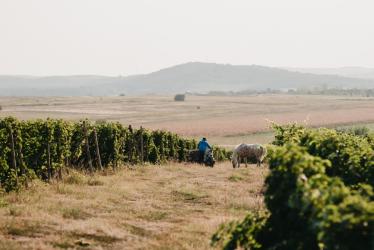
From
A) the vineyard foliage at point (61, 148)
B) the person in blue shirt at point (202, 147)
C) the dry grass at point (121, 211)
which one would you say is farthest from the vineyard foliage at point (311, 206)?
the person in blue shirt at point (202, 147)

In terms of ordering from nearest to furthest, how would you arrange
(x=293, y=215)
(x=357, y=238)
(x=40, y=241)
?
(x=357, y=238)
(x=293, y=215)
(x=40, y=241)

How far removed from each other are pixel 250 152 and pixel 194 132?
207 ft

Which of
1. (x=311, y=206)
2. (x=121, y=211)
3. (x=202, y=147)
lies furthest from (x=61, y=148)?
(x=311, y=206)

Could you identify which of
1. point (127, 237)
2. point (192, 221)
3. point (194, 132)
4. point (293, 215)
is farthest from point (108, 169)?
point (194, 132)

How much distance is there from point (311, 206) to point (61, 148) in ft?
63.8

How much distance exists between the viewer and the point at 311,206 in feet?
23.7

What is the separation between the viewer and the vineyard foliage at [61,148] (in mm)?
21500

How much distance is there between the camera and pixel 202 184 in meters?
26.2

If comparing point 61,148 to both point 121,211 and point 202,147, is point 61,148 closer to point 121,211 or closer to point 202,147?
point 121,211

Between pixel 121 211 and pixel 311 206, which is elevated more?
pixel 311 206

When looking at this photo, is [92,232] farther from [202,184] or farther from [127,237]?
[202,184]

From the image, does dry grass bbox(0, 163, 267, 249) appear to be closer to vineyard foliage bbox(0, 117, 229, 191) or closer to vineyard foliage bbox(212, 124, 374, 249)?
vineyard foliage bbox(0, 117, 229, 191)

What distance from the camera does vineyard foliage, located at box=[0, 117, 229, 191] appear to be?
21.5 m

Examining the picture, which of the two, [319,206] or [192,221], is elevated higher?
[319,206]
